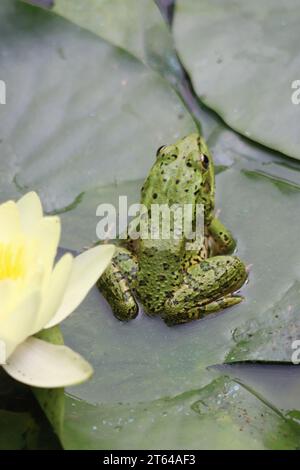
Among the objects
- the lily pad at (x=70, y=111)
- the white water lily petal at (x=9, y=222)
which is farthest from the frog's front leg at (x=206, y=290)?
the white water lily petal at (x=9, y=222)

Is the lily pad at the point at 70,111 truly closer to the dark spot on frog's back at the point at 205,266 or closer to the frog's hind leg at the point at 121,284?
the frog's hind leg at the point at 121,284

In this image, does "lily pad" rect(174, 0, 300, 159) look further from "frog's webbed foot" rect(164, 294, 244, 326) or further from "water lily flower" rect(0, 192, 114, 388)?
"water lily flower" rect(0, 192, 114, 388)

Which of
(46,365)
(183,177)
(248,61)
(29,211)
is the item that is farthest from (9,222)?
(248,61)

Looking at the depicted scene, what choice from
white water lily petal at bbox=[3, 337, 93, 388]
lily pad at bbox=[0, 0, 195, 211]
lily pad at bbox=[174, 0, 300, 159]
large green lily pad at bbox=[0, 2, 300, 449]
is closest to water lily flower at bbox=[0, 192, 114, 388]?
A: white water lily petal at bbox=[3, 337, 93, 388]

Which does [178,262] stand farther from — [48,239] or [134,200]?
[48,239]
